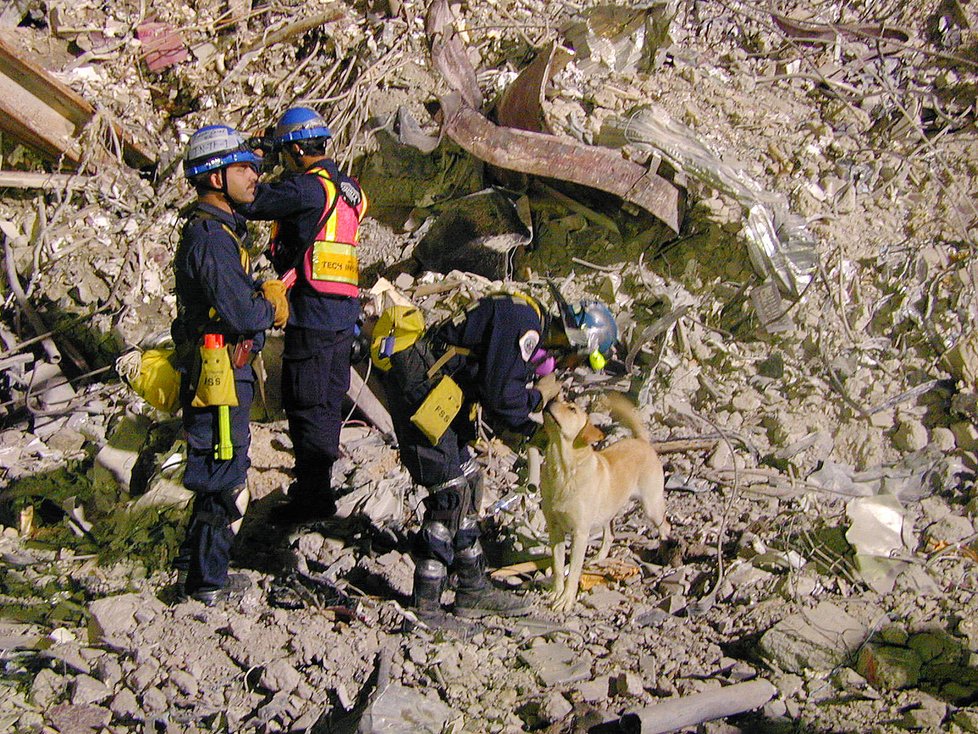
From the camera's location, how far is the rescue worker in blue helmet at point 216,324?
354 cm

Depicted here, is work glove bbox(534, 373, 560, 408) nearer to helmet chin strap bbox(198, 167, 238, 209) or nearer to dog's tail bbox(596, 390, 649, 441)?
dog's tail bbox(596, 390, 649, 441)

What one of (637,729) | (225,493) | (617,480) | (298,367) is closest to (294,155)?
(298,367)

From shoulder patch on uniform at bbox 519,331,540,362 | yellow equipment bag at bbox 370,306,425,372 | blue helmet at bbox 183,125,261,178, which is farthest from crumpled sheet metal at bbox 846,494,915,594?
blue helmet at bbox 183,125,261,178

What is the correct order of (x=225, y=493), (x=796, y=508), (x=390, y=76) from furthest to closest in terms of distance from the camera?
(x=390, y=76) < (x=796, y=508) < (x=225, y=493)

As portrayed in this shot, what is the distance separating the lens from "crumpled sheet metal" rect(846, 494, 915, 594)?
167 inches

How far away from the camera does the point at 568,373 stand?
4910 mm

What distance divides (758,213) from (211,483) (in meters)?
4.10

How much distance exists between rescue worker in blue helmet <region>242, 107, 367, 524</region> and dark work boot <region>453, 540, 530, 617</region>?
1.09m

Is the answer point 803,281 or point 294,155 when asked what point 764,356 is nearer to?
point 803,281

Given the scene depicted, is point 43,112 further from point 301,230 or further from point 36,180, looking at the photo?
point 301,230

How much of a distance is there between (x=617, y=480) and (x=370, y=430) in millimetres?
2058

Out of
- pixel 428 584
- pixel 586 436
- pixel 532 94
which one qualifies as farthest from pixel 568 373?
pixel 532 94

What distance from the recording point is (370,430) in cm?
550

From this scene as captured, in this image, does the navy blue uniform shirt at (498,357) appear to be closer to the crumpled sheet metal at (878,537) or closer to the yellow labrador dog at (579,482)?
the yellow labrador dog at (579,482)
